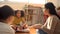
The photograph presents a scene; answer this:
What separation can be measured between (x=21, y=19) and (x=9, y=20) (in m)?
2.63

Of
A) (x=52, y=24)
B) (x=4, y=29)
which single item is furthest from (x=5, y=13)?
(x=52, y=24)

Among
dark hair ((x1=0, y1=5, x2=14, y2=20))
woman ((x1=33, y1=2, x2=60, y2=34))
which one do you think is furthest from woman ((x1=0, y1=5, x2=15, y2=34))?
woman ((x1=33, y1=2, x2=60, y2=34))

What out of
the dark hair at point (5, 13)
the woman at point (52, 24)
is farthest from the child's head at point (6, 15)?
the woman at point (52, 24)

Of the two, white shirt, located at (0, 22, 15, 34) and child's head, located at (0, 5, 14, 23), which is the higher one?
child's head, located at (0, 5, 14, 23)

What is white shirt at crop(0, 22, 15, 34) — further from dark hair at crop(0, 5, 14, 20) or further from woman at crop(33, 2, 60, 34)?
woman at crop(33, 2, 60, 34)

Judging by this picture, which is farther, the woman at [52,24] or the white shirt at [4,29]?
the woman at [52,24]

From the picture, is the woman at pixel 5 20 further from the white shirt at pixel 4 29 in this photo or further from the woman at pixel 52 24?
the woman at pixel 52 24

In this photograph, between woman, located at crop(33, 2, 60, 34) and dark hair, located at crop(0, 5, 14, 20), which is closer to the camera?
dark hair, located at crop(0, 5, 14, 20)

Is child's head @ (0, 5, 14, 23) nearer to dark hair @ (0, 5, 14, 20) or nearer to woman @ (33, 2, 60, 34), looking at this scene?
dark hair @ (0, 5, 14, 20)

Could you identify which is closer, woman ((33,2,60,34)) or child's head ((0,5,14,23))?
child's head ((0,5,14,23))

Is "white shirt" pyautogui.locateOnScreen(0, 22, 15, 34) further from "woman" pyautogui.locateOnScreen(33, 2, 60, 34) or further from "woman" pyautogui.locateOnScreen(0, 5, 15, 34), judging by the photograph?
"woman" pyautogui.locateOnScreen(33, 2, 60, 34)

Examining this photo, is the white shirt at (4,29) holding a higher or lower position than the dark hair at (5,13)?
lower

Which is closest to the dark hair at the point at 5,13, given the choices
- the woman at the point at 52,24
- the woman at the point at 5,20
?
the woman at the point at 5,20

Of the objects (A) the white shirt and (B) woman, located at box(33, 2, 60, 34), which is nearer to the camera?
(A) the white shirt
